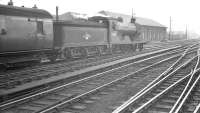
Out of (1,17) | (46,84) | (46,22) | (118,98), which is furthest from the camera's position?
(46,22)

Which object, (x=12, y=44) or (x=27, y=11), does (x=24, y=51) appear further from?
(x=27, y=11)

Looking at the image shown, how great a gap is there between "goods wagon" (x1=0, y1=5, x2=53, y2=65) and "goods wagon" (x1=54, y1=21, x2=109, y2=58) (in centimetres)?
172

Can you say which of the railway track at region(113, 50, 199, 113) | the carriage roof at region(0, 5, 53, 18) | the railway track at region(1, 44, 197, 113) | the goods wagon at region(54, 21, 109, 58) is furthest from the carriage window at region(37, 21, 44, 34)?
the railway track at region(113, 50, 199, 113)

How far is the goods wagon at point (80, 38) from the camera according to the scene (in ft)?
52.5

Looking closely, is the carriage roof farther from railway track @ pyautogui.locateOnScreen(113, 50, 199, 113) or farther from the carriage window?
railway track @ pyautogui.locateOnScreen(113, 50, 199, 113)

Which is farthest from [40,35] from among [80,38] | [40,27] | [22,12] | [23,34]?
[80,38]

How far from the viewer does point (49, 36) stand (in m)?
14.1

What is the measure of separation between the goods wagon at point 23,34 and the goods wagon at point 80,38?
172cm

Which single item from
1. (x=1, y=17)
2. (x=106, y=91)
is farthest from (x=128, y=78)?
(x=1, y=17)

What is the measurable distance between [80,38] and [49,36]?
3.79 meters

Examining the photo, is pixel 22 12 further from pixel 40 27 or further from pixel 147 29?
pixel 147 29

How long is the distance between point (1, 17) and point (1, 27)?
40 centimetres

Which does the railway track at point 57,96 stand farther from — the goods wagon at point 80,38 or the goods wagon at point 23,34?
the goods wagon at point 80,38

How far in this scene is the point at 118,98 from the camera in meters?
8.01
